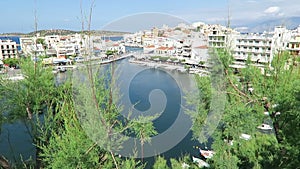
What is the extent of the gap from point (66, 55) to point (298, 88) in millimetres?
17391

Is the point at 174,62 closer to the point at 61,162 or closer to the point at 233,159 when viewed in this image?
the point at 233,159

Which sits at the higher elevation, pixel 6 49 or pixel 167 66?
pixel 6 49

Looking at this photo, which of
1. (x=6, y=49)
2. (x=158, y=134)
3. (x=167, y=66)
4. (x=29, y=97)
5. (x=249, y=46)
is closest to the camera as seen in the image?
(x=29, y=97)

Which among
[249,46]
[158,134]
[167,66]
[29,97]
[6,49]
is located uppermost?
[249,46]

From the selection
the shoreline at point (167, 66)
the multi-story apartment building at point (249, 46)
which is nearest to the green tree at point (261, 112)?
the multi-story apartment building at point (249, 46)

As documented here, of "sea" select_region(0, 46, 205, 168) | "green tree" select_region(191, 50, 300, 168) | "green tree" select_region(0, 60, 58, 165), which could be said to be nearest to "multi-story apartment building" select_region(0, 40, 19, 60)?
"sea" select_region(0, 46, 205, 168)

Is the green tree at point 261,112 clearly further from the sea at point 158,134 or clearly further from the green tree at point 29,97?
the green tree at point 29,97

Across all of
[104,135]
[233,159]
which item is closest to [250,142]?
[233,159]

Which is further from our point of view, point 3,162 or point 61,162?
point 3,162

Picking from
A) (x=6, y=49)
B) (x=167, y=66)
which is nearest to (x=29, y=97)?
(x=167, y=66)

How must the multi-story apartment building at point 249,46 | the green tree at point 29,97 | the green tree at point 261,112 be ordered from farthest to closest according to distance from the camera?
the multi-story apartment building at point 249,46 → the green tree at point 29,97 → the green tree at point 261,112

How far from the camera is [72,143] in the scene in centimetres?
158

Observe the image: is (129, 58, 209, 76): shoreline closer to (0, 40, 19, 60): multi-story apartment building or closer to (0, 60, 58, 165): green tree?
(0, 40, 19, 60): multi-story apartment building

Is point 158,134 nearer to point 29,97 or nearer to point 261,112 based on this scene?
point 261,112
